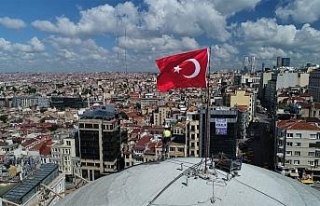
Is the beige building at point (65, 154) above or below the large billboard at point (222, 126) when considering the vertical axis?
below

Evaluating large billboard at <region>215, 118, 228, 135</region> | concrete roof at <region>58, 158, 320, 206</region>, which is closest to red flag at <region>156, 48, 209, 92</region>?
concrete roof at <region>58, 158, 320, 206</region>

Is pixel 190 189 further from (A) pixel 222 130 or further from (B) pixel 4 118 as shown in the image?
(B) pixel 4 118

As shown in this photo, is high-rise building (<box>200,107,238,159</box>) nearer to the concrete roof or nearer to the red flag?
the concrete roof

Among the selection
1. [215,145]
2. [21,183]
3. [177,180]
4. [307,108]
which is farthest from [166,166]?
[307,108]

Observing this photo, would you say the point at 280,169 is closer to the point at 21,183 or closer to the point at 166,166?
the point at 21,183

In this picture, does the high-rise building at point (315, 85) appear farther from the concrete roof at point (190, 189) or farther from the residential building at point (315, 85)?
the concrete roof at point (190, 189)

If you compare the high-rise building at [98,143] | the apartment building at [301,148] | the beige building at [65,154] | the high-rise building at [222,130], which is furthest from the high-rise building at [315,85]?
the beige building at [65,154]
